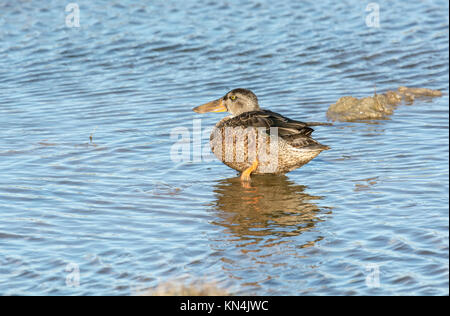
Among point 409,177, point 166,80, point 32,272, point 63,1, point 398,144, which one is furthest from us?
point 63,1

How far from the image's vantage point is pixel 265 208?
6.91 m

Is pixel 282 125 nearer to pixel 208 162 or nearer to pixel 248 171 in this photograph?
pixel 248 171

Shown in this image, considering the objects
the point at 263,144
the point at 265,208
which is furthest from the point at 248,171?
the point at 265,208

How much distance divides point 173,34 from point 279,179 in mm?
7391

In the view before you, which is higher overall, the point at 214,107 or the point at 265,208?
the point at 214,107

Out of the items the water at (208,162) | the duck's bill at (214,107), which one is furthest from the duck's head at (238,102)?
the water at (208,162)

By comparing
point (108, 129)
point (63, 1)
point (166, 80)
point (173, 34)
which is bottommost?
point (108, 129)

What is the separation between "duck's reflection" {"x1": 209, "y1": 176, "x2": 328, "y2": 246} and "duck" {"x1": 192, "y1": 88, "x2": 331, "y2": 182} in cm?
20

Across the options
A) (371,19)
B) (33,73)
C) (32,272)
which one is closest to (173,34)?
(33,73)

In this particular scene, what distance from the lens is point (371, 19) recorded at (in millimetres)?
15531

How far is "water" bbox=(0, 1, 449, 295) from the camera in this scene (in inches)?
210

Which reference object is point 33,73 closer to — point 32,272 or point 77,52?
point 77,52

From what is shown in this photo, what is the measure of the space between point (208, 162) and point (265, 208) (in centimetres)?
176

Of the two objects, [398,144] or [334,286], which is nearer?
[334,286]
